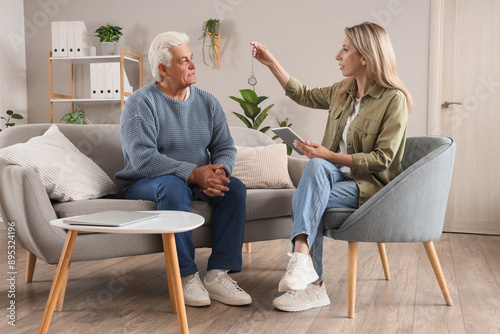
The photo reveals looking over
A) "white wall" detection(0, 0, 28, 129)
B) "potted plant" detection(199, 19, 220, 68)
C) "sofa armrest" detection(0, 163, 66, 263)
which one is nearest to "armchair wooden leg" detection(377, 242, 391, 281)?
"sofa armrest" detection(0, 163, 66, 263)

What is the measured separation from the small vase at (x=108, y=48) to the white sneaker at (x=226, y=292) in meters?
2.79

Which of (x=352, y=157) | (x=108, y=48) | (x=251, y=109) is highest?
(x=108, y=48)

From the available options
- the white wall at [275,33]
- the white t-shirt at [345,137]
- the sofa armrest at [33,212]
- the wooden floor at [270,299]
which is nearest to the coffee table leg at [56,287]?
the wooden floor at [270,299]

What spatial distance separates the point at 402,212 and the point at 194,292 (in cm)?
82

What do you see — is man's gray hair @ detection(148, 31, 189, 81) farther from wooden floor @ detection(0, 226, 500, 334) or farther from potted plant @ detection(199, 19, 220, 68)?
potted plant @ detection(199, 19, 220, 68)

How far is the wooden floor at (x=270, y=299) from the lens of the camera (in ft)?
5.68

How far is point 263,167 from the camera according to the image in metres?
2.55

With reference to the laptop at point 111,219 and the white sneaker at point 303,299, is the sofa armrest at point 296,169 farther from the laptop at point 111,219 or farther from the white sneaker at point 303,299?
the laptop at point 111,219

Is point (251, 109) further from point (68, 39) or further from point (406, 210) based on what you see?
point (406, 210)

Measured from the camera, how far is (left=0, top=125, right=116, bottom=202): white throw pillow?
6.48ft

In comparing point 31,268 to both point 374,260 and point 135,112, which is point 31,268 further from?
point 374,260

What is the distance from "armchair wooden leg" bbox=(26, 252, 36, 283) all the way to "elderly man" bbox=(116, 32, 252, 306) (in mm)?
492

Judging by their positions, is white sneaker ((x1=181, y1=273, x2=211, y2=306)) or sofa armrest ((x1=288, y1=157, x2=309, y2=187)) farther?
sofa armrest ((x1=288, y1=157, x2=309, y2=187))

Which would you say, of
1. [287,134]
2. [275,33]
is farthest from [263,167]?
[275,33]
